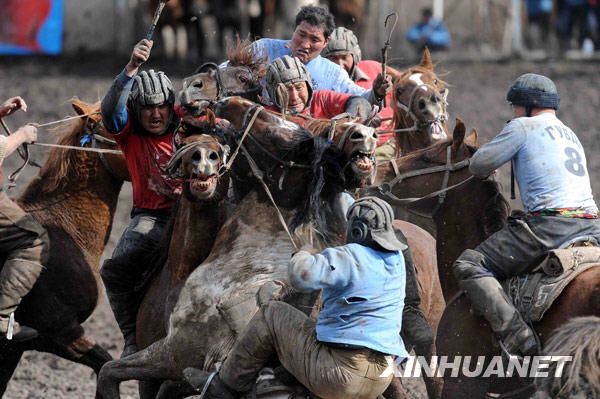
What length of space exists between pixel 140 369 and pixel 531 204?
7.54 feet

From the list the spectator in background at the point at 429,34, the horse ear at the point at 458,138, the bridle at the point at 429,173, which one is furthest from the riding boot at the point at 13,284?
the spectator in background at the point at 429,34

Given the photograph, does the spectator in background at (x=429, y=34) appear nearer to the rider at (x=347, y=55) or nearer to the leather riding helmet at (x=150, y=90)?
the rider at (x=347, y=55)

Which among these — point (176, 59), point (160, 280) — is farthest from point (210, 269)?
point (176, 59)

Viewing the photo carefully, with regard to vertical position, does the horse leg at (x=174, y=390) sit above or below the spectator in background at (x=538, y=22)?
below

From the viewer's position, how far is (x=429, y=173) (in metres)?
8.05

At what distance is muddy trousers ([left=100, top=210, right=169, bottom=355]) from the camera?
7984 mm

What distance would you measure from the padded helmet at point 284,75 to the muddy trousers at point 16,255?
193 cm

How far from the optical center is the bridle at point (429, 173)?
7867 millimetres

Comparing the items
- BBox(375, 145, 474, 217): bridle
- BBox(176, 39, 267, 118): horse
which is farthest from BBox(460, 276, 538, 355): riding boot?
BBox(176, 39, 267, 118): horse

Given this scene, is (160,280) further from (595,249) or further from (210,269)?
(595,249)

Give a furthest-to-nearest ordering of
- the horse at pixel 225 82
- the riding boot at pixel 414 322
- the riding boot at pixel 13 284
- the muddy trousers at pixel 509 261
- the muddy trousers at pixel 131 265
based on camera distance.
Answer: the riding boot at pixel 13 284
the muddy trousers at pixel 131 265
the riding boot at pixel 414 322
the horse at pixel 225 82
the muddy trousers at pixel 509 261

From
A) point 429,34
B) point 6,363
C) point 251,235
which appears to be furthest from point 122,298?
point 429,34

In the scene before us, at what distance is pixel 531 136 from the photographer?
708cm

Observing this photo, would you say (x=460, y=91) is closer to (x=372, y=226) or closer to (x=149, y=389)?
(x=149, y=389)
